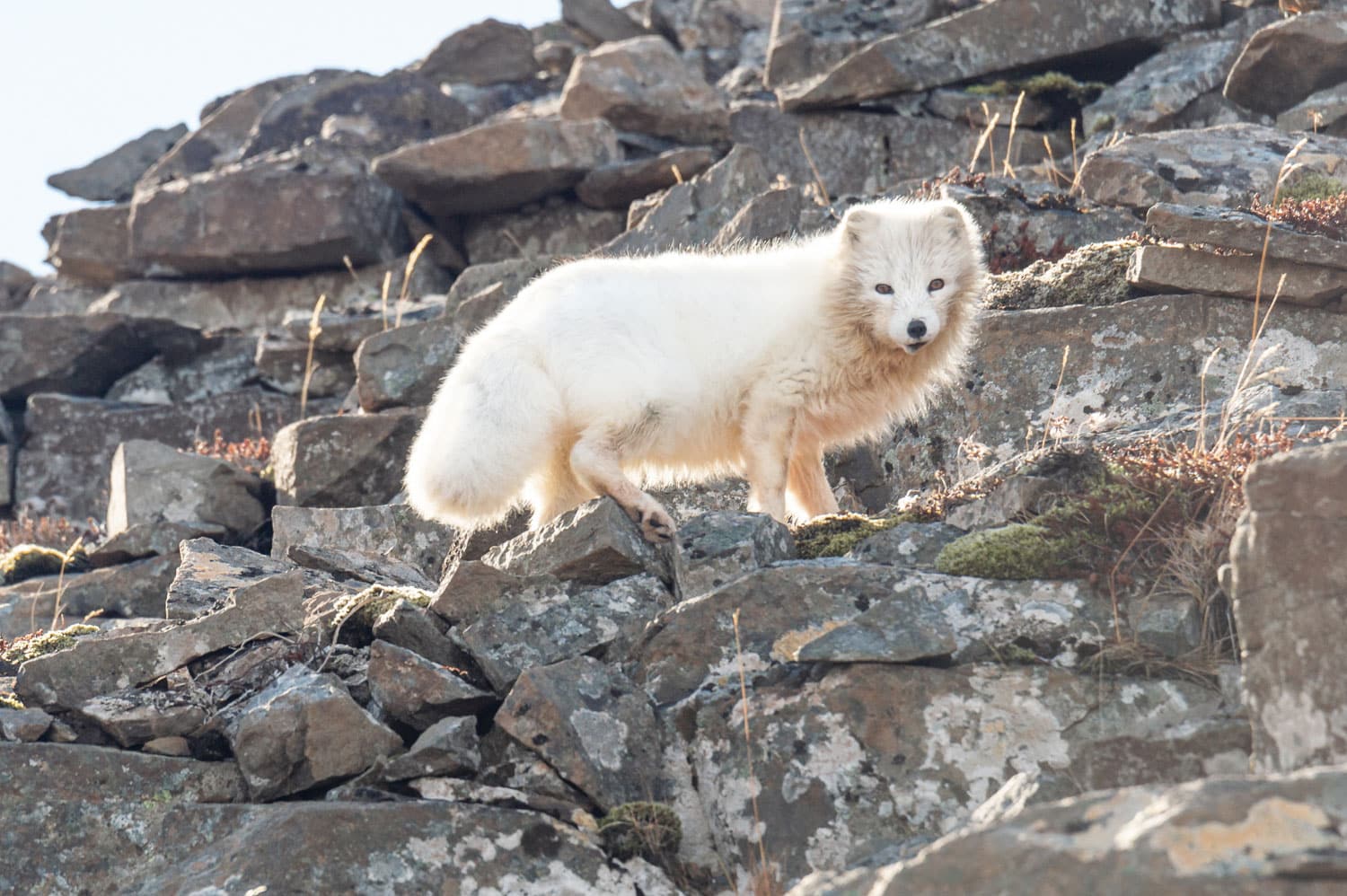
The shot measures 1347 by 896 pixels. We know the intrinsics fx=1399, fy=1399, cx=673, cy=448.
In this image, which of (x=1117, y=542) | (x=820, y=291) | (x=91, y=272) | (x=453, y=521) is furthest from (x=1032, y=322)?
(x=91, y=272)

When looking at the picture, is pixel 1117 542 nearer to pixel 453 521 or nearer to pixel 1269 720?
pixel 1269 720

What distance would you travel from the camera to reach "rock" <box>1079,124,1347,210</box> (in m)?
11.4

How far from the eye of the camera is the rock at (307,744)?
5.59m

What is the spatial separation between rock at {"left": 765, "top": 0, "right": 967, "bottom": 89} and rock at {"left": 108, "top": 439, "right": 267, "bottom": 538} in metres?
10.6

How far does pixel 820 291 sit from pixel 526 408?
2.06 meters

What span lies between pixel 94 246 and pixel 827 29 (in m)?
11.1

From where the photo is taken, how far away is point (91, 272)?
67.1 ft

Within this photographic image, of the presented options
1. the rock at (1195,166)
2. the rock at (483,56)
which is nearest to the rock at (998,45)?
the rock at (1195,166)

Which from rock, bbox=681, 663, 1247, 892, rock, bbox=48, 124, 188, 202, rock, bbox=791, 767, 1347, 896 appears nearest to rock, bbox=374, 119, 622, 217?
rock, bbox=48, 124, 188, 202

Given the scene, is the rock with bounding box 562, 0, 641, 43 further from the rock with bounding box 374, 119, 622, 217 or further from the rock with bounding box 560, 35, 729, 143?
the rock with bounding box 374, 119, 622, 217

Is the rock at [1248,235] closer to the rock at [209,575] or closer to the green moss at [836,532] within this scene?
the green moss at [836,532]

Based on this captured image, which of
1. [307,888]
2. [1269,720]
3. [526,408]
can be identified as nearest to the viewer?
[1269,720]

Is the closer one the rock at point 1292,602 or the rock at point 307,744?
the rock at point 1292,602

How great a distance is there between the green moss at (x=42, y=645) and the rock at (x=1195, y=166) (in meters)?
8.56
